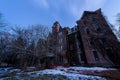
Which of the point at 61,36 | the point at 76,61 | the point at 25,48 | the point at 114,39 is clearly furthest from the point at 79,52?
the point at 114,39

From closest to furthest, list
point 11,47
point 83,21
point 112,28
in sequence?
point 112,28, point 11,47, point 83,21

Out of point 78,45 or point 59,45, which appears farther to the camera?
point 59,45

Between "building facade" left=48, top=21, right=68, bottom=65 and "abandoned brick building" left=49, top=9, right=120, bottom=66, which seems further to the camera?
"building facade" left=48, top=21, right=68, bottom=65

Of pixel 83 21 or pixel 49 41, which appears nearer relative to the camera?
pixel 49 41

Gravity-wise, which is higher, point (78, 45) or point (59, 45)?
point (59, 45)

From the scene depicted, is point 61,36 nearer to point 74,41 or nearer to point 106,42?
point 74,41

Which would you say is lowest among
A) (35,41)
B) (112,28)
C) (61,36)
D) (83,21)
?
(112,28)

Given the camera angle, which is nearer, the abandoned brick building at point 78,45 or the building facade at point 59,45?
the abandoned brick building at point 78,45

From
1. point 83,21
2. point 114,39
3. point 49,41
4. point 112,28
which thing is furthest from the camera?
point 83,21

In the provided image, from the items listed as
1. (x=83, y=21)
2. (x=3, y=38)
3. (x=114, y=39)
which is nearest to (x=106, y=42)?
(x=114, y=39)

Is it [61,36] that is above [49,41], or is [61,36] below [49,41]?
above

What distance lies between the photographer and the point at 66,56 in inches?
1001

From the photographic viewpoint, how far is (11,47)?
19.5 m

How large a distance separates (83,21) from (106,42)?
16.6 meters
